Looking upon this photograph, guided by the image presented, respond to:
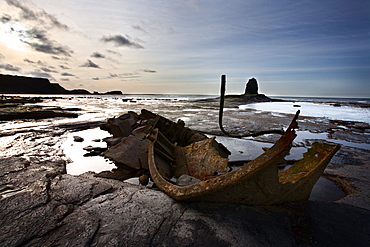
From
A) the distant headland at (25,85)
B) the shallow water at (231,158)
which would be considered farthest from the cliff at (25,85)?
the shallow water at (231,158)

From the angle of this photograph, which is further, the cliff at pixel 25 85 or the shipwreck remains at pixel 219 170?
the cliff at pixel 25 85

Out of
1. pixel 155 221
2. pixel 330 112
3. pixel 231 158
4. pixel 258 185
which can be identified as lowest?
pixel 330 112

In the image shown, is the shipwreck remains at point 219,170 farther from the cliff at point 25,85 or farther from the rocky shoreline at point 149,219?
the cliff at point 25,85

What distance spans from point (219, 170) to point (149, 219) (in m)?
2.02

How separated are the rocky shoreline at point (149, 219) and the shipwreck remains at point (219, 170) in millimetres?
172

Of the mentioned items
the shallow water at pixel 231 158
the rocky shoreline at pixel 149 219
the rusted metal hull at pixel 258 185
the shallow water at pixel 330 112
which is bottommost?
the shallow water at pixel 330 112

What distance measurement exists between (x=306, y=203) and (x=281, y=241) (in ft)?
3.42

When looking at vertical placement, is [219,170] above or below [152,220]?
below

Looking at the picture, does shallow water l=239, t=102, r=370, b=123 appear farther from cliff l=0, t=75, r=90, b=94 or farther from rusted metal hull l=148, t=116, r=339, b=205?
cliff l=0, t=75, r=90, b=94

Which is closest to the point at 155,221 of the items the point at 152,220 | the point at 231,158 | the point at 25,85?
the point at 152,220

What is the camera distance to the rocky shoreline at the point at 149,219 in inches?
72.1

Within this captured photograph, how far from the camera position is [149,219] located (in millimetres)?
2123

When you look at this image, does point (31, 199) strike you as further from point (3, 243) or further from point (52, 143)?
point (52, 143)

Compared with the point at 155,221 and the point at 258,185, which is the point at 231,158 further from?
the point at 155,221
